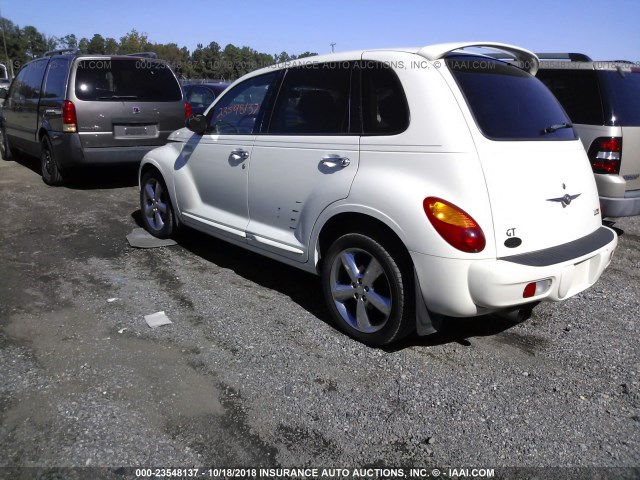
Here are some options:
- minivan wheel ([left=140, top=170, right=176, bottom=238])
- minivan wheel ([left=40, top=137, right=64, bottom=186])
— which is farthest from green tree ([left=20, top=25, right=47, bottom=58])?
minivan wheel ([left=140, top=170, right=176, bottom=238])

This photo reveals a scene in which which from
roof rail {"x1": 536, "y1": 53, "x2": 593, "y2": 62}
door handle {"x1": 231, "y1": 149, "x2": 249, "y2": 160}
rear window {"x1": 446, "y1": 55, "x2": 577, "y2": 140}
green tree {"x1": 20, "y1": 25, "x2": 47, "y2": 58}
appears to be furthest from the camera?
green tree {"x1": 20, "y1": 25, "x2": 47, "y2": 58}

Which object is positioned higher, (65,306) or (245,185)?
(245,185)

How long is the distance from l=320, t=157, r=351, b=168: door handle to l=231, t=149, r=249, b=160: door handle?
2.91ft

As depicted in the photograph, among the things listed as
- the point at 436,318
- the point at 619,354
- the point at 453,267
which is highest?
the point at 453,267

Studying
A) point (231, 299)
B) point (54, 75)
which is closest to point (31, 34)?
point (54, 75)

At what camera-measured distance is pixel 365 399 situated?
2.93 metres

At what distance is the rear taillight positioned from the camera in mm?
2871

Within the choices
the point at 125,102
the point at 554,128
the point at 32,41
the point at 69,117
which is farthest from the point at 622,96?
the point at 32,41

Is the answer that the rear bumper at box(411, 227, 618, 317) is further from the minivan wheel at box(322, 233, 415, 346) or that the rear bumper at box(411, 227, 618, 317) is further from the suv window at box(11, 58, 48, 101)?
the suv window at box(11, 58, 48, 101)

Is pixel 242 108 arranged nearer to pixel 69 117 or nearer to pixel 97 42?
pixel 69 117

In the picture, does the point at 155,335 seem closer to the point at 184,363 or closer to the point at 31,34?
the point at 184,363

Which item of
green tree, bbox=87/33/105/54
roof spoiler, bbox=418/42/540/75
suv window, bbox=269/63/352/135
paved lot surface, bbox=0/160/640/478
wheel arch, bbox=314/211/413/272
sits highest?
green tree, bbox=87/33/105/54

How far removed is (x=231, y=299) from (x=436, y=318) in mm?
1762

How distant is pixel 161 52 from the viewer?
2362 inches
